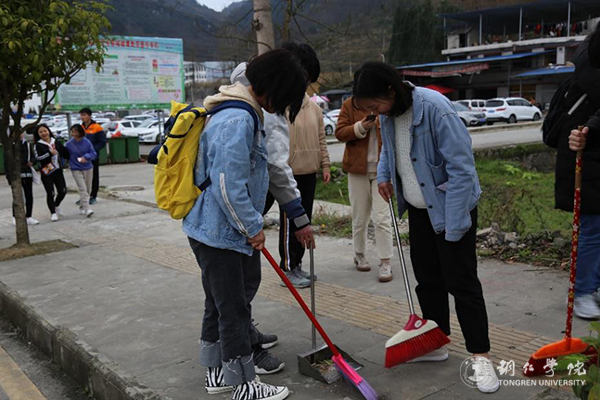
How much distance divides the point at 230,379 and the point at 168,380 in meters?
0.58

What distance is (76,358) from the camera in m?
4.02

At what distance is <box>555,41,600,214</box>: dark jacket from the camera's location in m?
3.62

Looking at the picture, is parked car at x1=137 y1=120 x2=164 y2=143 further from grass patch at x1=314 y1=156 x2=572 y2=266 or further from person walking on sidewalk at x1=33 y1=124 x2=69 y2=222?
person walking on sidewalk at x1=33 y1=124 x2=69 y2=222

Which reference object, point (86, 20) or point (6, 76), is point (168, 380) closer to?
point (6, 76)

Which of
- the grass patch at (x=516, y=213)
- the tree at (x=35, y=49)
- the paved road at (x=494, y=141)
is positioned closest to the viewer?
the grass patch at (x=516, y=213)

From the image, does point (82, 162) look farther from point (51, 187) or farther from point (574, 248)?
point (574, 248)

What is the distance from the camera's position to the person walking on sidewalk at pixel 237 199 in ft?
9.36

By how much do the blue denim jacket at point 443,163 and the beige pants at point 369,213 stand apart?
199 centimetres

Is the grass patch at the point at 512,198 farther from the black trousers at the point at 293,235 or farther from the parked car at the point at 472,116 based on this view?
the parked car at the point at 472,116

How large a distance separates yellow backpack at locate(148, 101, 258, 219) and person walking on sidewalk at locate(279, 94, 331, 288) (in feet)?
6.81

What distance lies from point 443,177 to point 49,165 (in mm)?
8300

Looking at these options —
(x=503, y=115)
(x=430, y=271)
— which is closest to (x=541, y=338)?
(x=430, y=271)


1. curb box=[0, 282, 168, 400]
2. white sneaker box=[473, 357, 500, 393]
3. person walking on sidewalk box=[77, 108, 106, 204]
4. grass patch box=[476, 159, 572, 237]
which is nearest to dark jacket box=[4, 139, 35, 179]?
person walking on sidewalk box=[77, 108, 106, 204]

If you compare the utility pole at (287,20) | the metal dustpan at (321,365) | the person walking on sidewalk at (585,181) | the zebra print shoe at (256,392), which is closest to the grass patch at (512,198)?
the person walking on sidewalk at (585,181)
